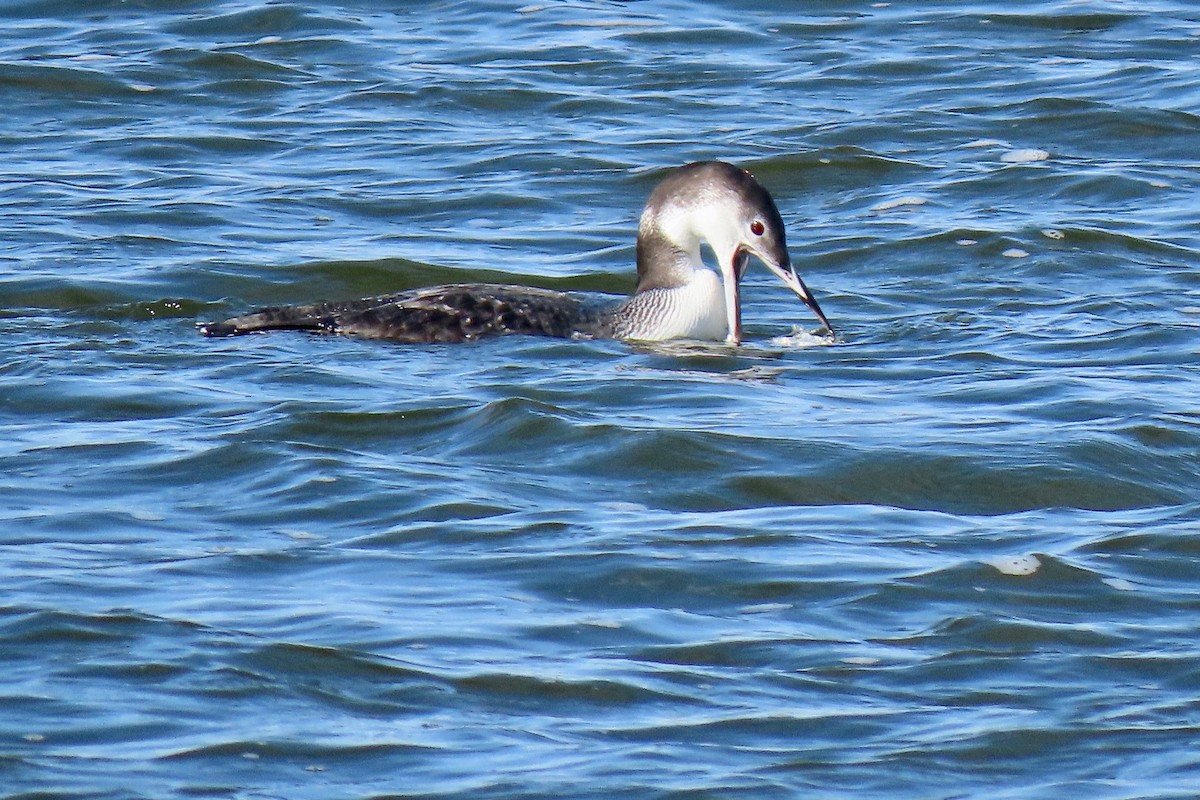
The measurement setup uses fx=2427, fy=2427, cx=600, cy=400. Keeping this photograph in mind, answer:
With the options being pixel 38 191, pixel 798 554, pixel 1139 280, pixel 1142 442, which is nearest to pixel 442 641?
pixel 798 554

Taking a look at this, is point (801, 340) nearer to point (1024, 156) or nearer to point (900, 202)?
point (900, 202)

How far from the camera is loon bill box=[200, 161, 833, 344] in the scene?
9375 mm

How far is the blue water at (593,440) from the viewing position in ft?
16.9

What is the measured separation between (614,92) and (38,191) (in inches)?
158

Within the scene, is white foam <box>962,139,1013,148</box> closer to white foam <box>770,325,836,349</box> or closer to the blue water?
the blue water

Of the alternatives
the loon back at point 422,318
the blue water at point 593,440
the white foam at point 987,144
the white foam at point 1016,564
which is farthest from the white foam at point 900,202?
the white foam at point 1016,564

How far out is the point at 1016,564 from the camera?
6379 mm

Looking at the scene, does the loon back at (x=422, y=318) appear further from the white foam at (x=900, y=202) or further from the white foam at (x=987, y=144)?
the white foam at (x=987, y=144)

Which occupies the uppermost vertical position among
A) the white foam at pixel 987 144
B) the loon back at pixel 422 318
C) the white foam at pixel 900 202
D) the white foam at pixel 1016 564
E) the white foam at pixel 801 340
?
the loon back at pixel 422 318

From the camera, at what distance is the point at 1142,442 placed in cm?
775

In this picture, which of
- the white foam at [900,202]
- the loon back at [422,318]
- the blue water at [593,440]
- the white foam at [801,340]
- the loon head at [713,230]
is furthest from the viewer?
the white foam at [900,202]

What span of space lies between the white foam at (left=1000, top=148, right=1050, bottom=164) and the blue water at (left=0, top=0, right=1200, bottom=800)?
8 cm

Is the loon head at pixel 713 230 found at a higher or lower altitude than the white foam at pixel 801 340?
higher

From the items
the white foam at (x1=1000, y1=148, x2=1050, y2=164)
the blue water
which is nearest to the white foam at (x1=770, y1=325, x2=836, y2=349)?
the blue water
